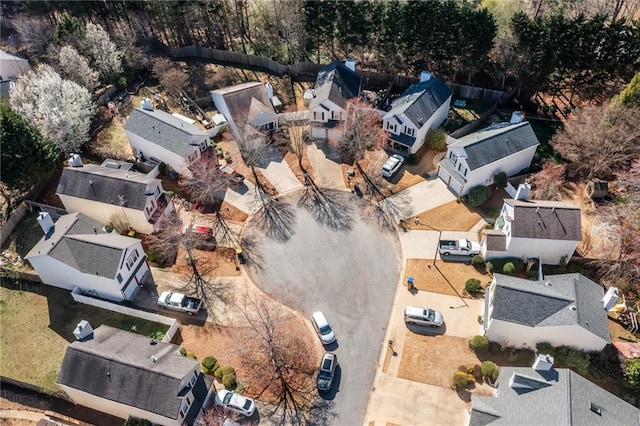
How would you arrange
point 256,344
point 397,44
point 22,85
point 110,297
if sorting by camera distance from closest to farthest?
point 256,344
point 110,297
point 22,85
point 397,44

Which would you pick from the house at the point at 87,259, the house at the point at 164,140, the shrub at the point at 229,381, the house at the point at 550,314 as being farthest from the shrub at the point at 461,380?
the house at the point at 164,140

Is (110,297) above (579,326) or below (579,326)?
below

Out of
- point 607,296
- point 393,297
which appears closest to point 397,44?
point 393,297

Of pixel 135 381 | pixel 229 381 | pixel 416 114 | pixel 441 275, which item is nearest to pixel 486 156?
pixel 416 114

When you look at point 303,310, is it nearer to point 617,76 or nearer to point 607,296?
point 607,296

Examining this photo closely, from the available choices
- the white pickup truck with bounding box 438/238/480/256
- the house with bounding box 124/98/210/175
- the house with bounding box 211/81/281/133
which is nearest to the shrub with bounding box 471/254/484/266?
the white pickup truck with bounding box 438/238/480/256

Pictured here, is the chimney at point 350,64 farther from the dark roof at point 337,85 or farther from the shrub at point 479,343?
the shrub at point 479,343

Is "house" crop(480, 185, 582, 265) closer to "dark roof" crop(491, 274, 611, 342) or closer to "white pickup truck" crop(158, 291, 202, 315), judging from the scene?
"dark roof" crop(491, 274, 611, 342)
